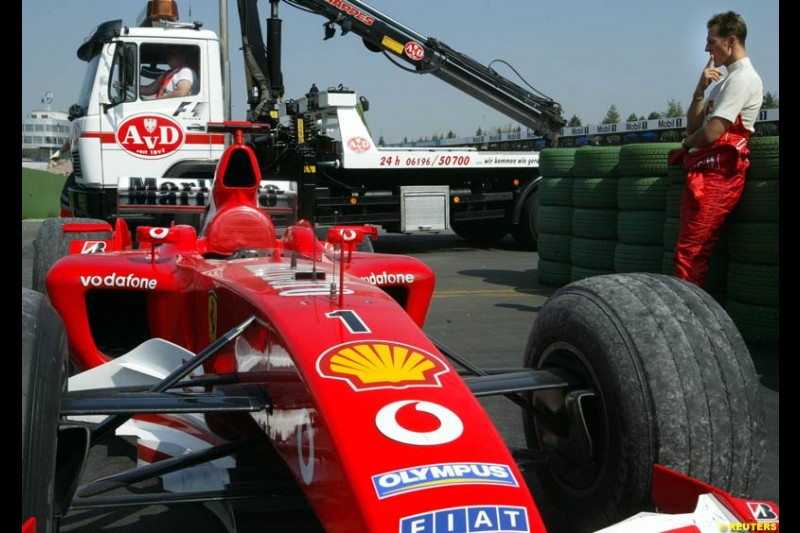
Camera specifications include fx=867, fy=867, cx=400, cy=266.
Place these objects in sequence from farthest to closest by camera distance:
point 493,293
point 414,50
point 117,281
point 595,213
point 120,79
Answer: point 414,50 < point 120,79 < point 493,293 < point 595,213 < point 117,281

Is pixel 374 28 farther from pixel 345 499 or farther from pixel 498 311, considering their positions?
pixel 345 499

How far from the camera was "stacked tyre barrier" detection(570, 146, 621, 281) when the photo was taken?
7.92m

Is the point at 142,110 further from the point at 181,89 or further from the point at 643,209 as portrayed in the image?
the point at 643,209

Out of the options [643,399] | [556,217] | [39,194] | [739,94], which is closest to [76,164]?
[556,217]

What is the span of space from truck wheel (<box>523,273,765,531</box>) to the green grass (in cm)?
2056

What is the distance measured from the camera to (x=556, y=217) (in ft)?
28.8

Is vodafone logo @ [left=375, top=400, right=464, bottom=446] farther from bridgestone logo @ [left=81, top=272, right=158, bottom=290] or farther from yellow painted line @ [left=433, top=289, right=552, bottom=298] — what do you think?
yellow painted line @ [left=433, top=289, right=552, bottom=298]

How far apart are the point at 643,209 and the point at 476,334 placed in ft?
6.34

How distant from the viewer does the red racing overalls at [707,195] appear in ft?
18.4

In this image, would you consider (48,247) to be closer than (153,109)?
Yes

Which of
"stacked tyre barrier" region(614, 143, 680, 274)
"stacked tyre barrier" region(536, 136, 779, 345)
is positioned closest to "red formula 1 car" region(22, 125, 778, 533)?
"stacked tyre barrier" region(536, 136, 779, 345)
